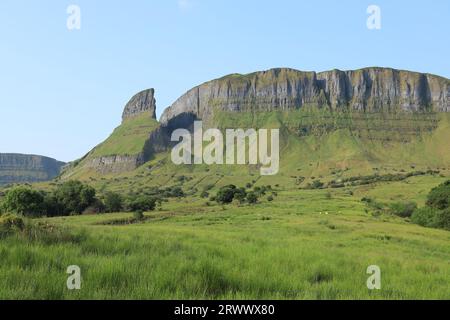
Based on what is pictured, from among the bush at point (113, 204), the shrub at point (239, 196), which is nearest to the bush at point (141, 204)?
the bush at point (113, 204)

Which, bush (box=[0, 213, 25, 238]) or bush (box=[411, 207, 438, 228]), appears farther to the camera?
bush (box=[411, 207, 438, 228])

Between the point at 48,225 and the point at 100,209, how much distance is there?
6546 centimetres

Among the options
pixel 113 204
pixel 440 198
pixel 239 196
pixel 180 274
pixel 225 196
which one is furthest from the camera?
pixel 225 196

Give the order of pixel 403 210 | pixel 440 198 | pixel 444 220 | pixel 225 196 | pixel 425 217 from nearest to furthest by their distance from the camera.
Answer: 1. pixel 444 220
2. pixel 425 217
3. pixel 440 198
4. pixel 403 210
5. pixel 225 196

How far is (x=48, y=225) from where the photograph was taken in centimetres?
1305

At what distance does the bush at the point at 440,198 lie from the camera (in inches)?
2628

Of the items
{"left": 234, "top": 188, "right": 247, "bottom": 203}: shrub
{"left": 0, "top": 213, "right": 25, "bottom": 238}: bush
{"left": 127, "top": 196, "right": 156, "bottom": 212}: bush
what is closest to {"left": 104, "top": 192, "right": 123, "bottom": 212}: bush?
{"left": 127, "top": 196, "right": 156, "bottom": 212}: bush

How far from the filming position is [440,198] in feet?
223

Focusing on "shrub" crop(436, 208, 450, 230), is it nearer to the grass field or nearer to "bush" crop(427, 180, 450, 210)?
"bush" crop(427, 180, 450, 210)

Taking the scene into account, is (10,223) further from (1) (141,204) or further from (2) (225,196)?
(2) (225,196)

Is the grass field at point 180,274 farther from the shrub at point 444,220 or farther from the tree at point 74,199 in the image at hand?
the tree at point 74,199

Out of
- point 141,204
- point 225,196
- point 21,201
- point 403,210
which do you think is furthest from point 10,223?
point 225,196

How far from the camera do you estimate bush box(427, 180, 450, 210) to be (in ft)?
219
